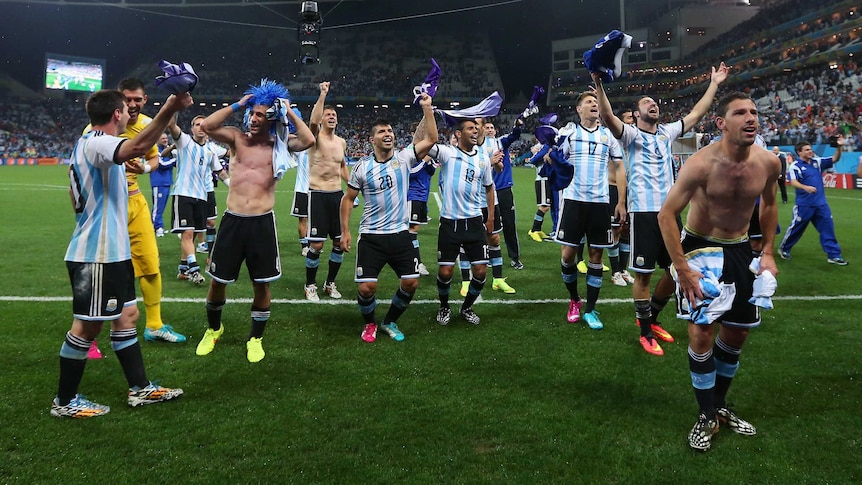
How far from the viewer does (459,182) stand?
6199 mm

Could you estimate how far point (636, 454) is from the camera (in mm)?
3455

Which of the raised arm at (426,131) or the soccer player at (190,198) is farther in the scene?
the soccer player at (190,198)

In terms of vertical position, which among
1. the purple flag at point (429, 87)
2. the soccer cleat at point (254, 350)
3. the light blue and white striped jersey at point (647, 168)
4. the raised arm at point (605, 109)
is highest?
the purple flag at point (429, 87)

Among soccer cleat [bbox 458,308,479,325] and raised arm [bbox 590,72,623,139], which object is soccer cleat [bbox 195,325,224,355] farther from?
raised arm [bbox 590,72,623,139]

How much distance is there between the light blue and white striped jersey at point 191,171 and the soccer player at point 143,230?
2507 mm

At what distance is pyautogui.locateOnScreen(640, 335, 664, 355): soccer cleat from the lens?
5.26 metres

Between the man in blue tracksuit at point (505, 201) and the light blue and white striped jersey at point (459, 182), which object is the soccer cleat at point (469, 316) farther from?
the man in blue tracksuit at point (505, 201)

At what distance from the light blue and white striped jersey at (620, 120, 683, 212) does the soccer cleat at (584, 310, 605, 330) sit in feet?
4.16

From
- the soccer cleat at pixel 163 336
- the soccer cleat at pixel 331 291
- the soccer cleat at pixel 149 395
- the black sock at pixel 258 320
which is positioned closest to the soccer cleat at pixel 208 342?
the soccer cleat at pixel 163 336

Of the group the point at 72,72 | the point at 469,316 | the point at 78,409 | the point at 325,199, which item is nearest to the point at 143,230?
the point at 78,409

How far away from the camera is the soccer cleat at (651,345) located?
5.26 meters

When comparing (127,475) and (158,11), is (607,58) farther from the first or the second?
(158,11)

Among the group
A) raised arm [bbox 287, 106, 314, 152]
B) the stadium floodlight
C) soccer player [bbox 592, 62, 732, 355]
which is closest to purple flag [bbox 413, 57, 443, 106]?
raised arm [bbox 287, 106, 314, 152]

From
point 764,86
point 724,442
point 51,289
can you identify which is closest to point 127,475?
point 724,442
